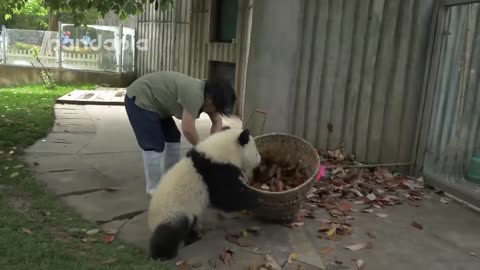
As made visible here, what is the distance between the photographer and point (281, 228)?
3900mm

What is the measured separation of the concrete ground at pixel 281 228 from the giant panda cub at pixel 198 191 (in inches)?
9.2

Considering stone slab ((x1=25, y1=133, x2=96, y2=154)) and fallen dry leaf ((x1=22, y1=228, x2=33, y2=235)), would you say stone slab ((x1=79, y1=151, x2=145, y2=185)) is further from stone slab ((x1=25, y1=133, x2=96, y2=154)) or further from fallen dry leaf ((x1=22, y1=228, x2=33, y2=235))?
fallen dry leaf ((x1=22, y1=228, x2=33, y2=235))

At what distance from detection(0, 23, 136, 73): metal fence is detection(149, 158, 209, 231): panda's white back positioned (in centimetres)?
1209

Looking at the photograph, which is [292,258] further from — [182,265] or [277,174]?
[277,174]

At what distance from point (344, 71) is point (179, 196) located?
3.23 metres

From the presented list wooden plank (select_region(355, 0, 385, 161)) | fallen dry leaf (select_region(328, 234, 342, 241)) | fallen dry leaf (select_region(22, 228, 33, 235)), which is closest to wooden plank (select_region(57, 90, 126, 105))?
wooden plank (select_region(355, 0, 385, 161))

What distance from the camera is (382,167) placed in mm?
5758

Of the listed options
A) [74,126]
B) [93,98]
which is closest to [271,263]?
[74,126]

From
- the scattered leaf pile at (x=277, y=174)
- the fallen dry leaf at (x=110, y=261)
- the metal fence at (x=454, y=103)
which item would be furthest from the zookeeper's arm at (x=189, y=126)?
the metal fence at (x=454, y=103)

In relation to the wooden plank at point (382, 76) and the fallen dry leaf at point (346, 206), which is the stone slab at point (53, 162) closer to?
the fallen dry leaf at point (346, 206)

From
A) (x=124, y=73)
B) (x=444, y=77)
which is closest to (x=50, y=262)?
(x=444, y=77)

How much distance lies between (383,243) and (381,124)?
7.74 ft

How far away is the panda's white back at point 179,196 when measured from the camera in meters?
3.29

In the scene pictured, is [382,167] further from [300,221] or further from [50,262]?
[50,262]
